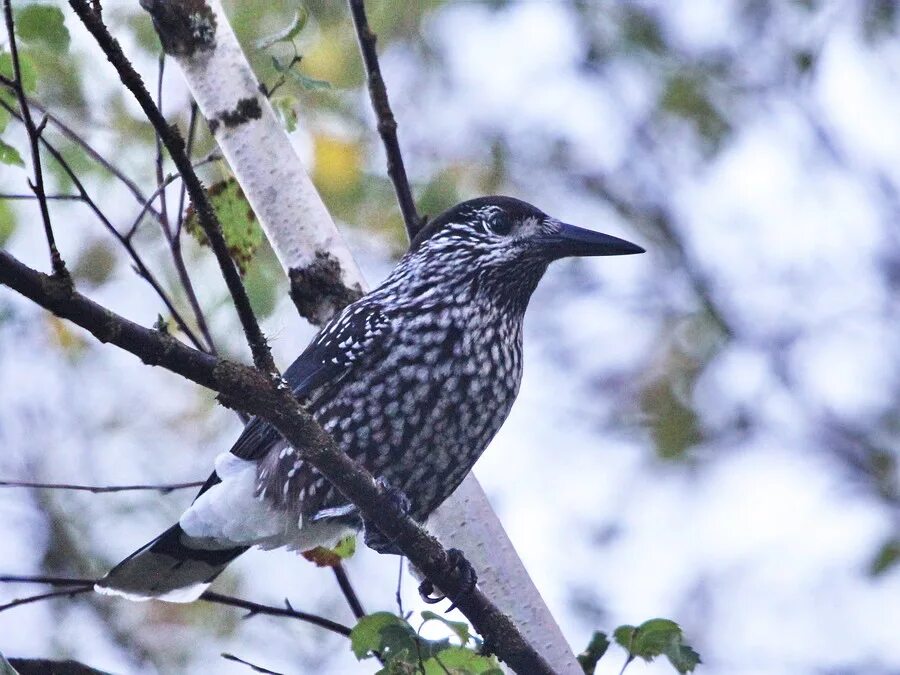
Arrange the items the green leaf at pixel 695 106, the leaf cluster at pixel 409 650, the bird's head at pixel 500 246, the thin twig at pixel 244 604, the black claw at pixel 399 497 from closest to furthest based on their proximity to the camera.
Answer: the leaf cluster at pixel 409 650, the thin twig at pixel 244 604, the black claw at pixel 399 497, the bird's head at pixel 500 246, the green leaf at pixel 695 106

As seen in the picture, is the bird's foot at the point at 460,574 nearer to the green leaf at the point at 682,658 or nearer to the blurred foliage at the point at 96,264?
the green leaf at the point at 682,658

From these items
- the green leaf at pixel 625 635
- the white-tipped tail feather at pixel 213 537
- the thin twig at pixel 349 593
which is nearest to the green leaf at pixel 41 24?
the white-tipped tail feather at pixel 213 537

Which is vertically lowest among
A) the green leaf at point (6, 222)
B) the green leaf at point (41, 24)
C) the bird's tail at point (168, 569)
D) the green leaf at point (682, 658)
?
the green leaf at point (682, 658)

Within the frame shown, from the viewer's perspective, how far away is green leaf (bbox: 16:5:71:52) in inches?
116

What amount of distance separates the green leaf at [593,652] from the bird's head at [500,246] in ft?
3.86

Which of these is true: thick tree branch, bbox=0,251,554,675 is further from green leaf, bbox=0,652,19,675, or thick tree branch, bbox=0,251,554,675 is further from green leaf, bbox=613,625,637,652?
green leaf, bbox=0,652,19,675

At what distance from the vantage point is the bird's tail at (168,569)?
141 inches

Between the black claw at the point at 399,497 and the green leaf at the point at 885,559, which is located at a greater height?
the green leaf at the point at 885,559

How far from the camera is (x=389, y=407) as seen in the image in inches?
131

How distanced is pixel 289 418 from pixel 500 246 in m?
1.62

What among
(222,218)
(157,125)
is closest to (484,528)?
(222,218)

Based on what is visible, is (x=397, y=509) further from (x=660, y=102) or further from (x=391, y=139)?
(x=660, y=102)

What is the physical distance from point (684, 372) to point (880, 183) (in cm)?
160

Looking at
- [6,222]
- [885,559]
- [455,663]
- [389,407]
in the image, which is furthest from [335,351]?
[885,559]
